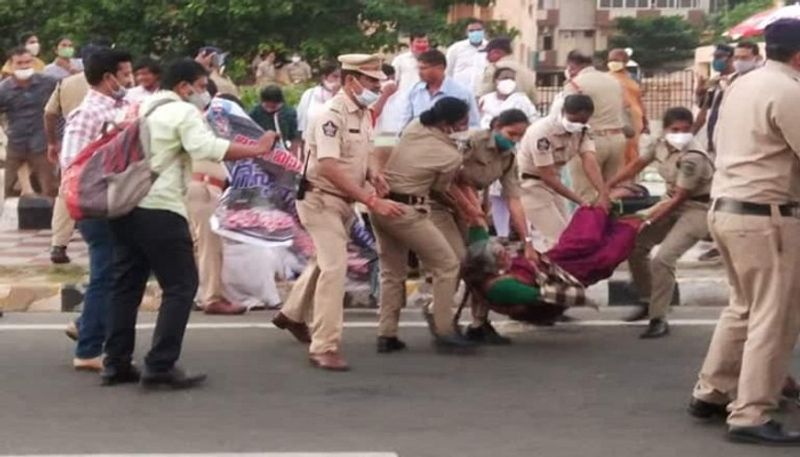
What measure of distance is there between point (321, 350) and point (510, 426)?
1592 millimetres

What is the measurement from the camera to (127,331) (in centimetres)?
811

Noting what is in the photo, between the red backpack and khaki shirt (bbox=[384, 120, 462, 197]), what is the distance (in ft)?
5.15

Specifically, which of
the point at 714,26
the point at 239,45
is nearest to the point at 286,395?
the point at 239,45

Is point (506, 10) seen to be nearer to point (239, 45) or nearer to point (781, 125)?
point (239, 45)

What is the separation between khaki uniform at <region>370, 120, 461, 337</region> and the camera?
8867 mm

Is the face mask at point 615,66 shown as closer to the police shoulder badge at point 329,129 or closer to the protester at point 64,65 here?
the protester at point 64,65

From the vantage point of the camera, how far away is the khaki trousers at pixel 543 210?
10.5 metres

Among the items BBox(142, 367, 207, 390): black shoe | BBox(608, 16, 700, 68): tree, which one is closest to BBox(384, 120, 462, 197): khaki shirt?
BBox(142, 367, 207, 390): black shoe

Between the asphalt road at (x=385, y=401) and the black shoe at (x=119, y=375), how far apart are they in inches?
2.8

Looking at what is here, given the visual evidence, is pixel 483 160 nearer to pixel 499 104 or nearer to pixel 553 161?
pixel 553 161

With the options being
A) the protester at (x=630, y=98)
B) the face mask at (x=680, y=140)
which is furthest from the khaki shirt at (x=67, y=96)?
the face mask at (x=680, y=140)

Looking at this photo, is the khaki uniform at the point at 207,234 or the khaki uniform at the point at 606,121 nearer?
the khaki uniform at the point at 207,234

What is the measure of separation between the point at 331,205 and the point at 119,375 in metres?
1.43

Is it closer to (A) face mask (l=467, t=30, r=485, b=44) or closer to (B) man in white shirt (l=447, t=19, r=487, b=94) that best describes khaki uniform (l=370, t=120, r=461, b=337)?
(B) man in white shirt (l=447, t=19, r=487, b=94)
